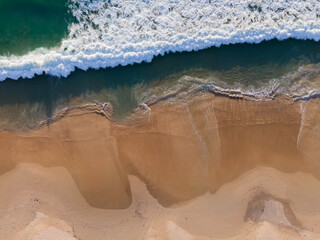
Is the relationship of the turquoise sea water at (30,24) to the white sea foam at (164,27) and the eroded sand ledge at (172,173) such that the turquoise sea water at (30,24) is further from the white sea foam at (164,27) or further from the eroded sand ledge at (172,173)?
the eroded sand ledge at (172,173)

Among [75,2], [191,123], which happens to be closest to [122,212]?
[191,123]

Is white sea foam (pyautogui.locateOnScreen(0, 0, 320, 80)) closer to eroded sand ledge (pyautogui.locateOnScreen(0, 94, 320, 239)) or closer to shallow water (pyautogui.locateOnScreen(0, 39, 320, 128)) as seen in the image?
shallow water (pyautogui.locateOnScreen(0, 39, 320, 128))

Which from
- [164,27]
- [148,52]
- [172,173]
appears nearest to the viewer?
[172,173]

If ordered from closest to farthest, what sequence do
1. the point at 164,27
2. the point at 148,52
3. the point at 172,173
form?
the point at 172,173, the point at 148,52, the point at 164,27

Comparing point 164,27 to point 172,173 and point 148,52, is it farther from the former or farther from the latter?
point 172,173

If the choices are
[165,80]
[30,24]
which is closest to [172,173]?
[165,80]

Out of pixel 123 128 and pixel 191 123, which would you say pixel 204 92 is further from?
pixel 123 128

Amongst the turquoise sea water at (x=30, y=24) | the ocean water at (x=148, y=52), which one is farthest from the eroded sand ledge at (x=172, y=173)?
the turquoise sea water at (x=30, y=24)
